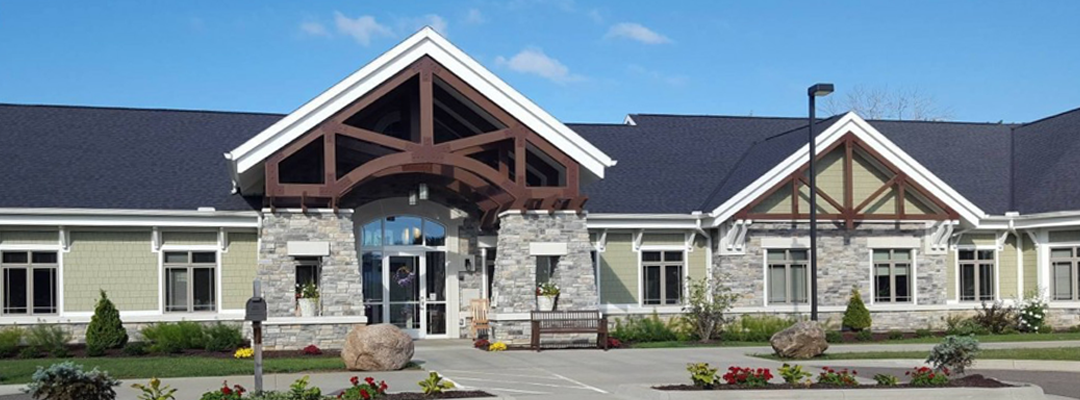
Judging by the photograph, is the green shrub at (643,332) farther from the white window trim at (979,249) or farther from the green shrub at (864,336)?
the white window trim at (979,249)

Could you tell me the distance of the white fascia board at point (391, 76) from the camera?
23828mm

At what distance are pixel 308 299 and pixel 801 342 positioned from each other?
9456mm

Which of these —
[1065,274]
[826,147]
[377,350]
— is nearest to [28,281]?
[377,350]

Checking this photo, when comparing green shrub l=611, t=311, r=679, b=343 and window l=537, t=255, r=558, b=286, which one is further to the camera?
green shrub l=611, t=311, r=679, b=343

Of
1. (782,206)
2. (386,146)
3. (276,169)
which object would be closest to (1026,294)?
(782,206)

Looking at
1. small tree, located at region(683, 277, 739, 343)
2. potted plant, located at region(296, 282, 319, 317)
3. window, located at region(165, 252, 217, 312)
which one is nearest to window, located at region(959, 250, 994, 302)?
small tree, located at region(683, 277, 739, 343)

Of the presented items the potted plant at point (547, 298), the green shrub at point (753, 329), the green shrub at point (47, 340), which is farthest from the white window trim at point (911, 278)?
the green shrub at point (47, 340)

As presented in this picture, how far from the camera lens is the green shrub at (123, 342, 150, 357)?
2417 centimetres

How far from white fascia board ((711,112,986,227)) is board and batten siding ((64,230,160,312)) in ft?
40.3

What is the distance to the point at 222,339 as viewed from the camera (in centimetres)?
2478

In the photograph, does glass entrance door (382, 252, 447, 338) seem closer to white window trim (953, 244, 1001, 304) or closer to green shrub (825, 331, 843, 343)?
green shrub (825, 331, 843, 343)

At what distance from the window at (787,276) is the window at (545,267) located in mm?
5606

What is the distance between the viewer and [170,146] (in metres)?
29.0

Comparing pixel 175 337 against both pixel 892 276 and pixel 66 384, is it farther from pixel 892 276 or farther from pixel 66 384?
pixel 892 276
